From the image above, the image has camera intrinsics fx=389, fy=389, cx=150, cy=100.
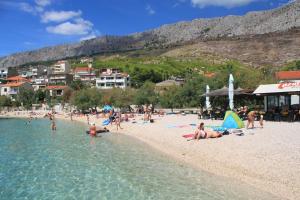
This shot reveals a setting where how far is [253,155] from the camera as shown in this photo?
1526cm

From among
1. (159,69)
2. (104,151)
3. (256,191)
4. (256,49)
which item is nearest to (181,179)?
(256,191)

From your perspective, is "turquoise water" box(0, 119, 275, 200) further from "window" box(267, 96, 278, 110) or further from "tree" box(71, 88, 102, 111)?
"tree" box(71, 88, 102, 111)

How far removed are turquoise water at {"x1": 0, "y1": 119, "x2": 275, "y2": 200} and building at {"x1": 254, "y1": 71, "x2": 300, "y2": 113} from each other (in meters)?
11.5

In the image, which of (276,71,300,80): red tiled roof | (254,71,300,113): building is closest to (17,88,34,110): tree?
(276,71,300,80): red tiled roof

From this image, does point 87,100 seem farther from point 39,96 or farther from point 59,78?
point 59,78

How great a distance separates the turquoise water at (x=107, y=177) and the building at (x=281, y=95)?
11473 millimetres

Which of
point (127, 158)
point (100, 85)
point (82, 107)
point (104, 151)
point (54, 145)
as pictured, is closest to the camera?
point (127, 158)

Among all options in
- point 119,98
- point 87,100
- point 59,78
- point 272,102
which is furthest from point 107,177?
point 59,78

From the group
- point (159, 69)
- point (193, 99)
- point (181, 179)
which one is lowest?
point (181, 179)

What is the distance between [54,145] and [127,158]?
8.66 metres

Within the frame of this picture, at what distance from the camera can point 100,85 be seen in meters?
116

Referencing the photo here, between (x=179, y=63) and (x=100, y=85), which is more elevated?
(x=179, y=63)

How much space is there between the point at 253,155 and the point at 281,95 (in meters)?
16.8

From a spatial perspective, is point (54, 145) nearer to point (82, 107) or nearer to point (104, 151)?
point (104, 151)
